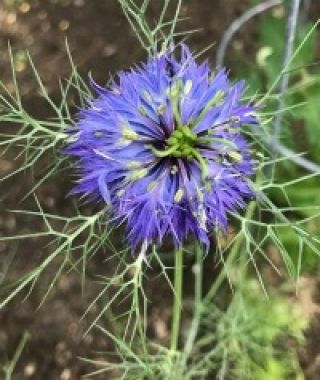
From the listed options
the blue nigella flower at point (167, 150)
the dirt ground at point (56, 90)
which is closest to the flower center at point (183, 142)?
the blue nigella flower at point (167, 150)

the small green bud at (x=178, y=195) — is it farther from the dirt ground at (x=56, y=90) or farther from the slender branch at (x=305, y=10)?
the slender branch at (x=305, y=10)

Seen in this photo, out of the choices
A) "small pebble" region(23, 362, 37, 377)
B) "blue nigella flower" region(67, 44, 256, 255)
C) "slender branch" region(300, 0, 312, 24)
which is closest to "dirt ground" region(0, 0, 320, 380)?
"small pebble" region(23, 362, 37, 377)

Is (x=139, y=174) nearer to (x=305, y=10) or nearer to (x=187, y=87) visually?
(x=187, y=87)

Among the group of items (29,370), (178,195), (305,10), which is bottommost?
(29,370)

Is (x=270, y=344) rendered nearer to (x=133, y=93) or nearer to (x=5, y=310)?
(x=5, y=310)

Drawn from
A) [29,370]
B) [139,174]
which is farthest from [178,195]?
[29,370]

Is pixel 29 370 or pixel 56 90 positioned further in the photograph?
pixel 56 90
